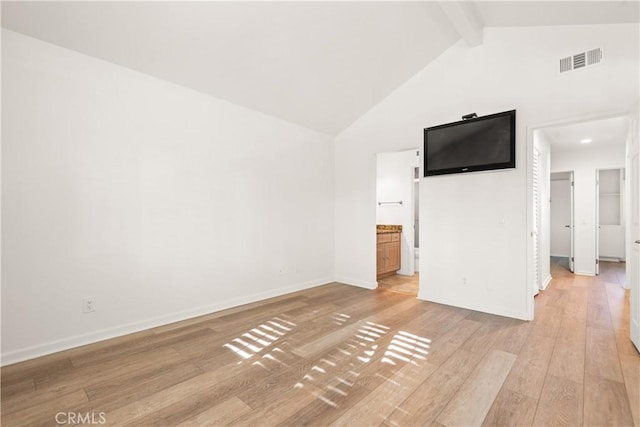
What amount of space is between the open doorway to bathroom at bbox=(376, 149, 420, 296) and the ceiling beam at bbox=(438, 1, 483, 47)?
215 cm

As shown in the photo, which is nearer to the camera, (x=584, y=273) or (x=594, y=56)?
(x=594, y=56)

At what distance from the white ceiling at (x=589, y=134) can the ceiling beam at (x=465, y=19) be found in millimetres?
1818

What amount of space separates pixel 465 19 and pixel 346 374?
363 centimetres

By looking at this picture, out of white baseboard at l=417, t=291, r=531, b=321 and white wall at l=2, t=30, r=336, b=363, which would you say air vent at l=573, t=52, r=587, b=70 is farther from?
white wall at l=2, t=30, r=336, b=363

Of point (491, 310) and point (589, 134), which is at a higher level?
point (589, 134)

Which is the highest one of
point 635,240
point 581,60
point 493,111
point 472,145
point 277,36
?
point 277,36

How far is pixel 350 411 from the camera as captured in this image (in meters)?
1.81

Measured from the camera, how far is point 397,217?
5.99m

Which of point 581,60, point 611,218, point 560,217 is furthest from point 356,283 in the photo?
point 611,218

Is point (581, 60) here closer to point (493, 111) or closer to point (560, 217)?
point (493, 111)

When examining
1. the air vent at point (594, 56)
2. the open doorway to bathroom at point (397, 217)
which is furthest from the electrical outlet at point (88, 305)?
the air vent at point (594, 56)

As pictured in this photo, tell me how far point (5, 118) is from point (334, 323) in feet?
11.2

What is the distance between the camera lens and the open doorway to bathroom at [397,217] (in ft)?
18.1
